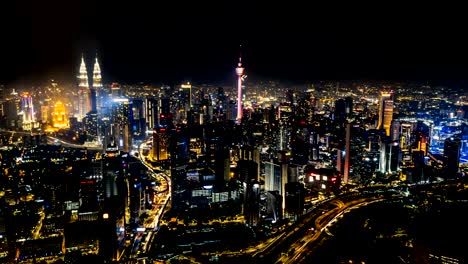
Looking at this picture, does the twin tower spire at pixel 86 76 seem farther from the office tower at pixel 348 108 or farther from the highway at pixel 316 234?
the highway at pixel 316 234

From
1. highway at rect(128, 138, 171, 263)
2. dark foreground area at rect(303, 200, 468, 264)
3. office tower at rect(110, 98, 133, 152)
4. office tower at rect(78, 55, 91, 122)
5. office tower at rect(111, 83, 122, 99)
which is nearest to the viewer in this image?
dark foreground area at rect(303, 200, 468, 264)

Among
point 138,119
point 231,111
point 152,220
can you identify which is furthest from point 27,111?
point 152,220

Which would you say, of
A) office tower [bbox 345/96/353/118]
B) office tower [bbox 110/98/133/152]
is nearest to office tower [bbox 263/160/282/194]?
office tower [bbox 110/98/133/152]

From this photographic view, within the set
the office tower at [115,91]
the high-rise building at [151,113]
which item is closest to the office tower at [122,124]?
the high-rise building at [151,113]

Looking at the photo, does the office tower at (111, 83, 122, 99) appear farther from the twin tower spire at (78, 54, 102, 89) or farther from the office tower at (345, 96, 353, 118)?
the office tower at (345, 96, 353, 118)

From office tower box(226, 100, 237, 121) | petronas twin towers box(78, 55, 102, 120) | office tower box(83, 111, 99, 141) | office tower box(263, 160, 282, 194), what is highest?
petronas twin towers box(78, 55, 102, 120)

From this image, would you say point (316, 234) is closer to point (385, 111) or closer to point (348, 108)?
point (385, 111)

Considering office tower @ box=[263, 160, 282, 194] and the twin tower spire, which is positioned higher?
the twin tower spire

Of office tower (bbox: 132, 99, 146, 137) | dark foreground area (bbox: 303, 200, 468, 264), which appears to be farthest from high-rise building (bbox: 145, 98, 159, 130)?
dark foreground area (bbox: 303, 200, 468, 264)

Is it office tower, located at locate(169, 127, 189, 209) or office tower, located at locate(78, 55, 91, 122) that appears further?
office tower, located at locate(78, 55, 91, 122)

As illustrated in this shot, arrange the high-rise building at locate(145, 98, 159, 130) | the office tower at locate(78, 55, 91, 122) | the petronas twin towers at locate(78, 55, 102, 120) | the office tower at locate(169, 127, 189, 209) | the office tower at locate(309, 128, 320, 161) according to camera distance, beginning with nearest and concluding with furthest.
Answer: the office tower at locate(169, 127, 189, 209) < the office tower at locate(309, 128, 320, 161) < the high-rise building at locate(145, 98, 159, 130) < the office tower at locate(78, 55, 91, 122) < the petronas twin towers at locate(78, 55, 102, 120)
